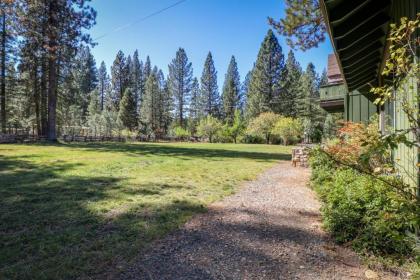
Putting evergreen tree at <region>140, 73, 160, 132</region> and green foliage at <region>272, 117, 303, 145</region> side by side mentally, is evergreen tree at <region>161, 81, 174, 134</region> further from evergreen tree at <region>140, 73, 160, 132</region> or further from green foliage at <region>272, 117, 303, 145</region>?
green foliage at <region>272, 117, 303, 145</region>

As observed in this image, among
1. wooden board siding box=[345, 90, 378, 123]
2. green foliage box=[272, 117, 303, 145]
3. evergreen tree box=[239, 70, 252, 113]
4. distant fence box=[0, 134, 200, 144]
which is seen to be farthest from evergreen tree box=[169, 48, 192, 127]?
wooden board siding box=[345, 90, 378, 123]

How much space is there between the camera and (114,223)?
3.42 meters

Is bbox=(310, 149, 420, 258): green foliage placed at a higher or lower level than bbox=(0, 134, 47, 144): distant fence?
lower

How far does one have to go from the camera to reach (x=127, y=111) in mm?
40344

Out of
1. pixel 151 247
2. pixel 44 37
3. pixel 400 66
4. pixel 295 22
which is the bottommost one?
pixel 151 247

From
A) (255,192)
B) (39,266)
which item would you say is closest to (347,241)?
(255,192)

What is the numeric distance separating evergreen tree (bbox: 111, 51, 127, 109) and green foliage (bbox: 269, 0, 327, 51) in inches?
1647

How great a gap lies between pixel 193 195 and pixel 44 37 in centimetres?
1662

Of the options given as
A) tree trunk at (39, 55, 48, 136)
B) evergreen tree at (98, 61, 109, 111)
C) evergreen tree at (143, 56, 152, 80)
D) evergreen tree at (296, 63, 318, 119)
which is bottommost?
tree trunk at (39, 55, 48, 136)

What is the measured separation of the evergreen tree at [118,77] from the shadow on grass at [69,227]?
43708 millimetres

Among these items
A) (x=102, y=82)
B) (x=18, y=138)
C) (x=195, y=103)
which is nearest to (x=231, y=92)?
(x=195, y=103)

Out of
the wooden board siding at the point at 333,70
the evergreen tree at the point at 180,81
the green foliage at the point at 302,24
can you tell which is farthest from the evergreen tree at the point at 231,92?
the green foliage at the point at 302,24

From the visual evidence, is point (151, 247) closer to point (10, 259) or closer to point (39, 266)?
point (39, 266)

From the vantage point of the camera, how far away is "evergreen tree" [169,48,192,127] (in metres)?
46.1
